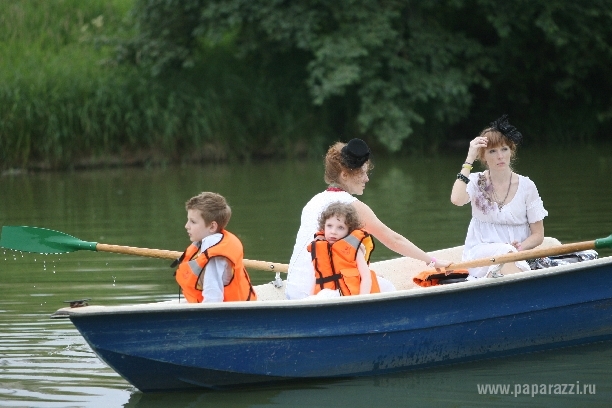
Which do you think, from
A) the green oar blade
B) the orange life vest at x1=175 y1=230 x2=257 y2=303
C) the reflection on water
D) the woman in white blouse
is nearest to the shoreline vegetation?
the reflection on water

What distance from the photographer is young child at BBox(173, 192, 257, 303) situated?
4891 millimetres

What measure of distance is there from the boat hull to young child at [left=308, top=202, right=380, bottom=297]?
0.24m

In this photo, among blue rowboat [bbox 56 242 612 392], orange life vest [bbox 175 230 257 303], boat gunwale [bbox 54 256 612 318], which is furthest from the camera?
orange life vest [bbox 175 230 257 303]

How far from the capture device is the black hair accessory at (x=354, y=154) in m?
5.13

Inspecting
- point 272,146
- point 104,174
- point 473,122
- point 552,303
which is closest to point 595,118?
point 473,122

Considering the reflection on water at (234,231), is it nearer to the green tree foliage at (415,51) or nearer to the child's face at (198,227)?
the child's face at (198,227)

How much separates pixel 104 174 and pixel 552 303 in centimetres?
1130

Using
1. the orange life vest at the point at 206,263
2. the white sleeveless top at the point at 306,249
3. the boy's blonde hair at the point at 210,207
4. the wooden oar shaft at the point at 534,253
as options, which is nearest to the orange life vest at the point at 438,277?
the wooden oar shaft at the point at 534,253

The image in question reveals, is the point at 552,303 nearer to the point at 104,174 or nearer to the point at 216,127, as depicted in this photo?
the point at 104,174

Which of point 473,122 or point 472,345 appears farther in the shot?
point 473,122

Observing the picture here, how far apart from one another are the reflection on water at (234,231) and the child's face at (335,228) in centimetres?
64

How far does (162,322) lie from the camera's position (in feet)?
15.5

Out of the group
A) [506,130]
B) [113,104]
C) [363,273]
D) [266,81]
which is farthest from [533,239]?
[266,81]

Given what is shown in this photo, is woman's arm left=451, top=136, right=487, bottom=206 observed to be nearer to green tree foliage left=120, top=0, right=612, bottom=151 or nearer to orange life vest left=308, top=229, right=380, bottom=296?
orange life vest left=308, top=229, right=380, bottom=296
